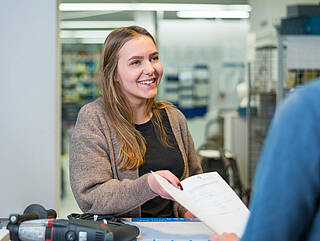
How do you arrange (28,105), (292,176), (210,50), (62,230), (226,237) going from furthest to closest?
(210,50) < (28,105) < (62,230) < (226,237) < (292,176)

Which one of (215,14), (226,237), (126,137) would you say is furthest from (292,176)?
(215,14)

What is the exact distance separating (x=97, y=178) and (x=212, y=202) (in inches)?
19.5

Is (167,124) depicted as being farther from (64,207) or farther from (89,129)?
(64,207)

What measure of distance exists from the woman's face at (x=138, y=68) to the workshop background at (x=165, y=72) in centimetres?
40

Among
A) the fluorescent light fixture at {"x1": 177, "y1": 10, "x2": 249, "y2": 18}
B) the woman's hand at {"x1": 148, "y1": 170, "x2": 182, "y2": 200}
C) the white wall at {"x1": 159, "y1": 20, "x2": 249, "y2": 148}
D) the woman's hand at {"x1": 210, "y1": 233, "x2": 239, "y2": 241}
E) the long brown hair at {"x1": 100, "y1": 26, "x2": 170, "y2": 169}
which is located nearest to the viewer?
the woman's hand at {"x1": 210, "y1": 233, "x2": 239, "y2": 241}

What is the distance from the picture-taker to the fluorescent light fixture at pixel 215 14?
16.4 ft

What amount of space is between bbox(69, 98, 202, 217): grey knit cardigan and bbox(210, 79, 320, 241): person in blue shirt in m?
0.79

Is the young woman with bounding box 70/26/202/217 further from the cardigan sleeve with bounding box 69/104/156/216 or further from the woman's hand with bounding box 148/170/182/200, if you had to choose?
the woman's hand with bounding box 148/170/182/200

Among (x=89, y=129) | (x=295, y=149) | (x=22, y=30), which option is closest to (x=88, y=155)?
(x=89, y=129)

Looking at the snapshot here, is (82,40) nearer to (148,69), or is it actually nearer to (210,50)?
(210,50)

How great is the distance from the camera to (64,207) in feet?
13.9

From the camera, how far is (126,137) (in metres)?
1.71

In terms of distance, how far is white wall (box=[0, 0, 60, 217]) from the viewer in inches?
77.9

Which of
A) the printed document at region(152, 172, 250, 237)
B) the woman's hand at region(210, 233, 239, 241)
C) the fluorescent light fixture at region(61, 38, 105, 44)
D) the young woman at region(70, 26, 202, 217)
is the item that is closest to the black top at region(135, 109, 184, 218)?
the young woman at region(70, 26, 202, 217)
